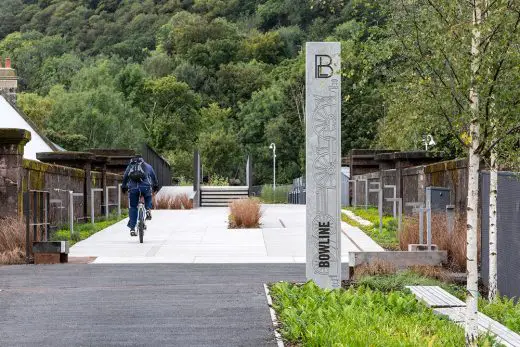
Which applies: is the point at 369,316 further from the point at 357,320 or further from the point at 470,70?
the point at 470,70

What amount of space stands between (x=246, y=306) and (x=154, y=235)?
1266 centimetres

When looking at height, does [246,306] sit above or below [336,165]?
below

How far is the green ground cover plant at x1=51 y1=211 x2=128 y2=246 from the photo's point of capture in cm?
2155

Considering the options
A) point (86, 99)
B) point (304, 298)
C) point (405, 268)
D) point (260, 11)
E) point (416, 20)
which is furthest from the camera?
point (260, 11)

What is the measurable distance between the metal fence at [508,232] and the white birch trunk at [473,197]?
8.10 ft

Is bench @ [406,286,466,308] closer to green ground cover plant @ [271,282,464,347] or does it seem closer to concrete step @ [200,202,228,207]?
green ground cover plant @ [271,282,464,347]

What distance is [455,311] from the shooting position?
35.2 ft

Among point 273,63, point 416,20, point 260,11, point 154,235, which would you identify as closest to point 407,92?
point 416,20

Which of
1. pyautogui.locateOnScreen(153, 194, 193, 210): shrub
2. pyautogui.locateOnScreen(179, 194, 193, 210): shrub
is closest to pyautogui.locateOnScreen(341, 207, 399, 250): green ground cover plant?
pyautogui.locateOnScreen(153, 194, 193, 210): shrub

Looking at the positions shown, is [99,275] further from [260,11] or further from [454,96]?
[260,11]

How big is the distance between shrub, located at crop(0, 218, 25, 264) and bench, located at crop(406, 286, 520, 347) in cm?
691

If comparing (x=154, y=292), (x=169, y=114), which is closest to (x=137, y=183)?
(x=154, y=292)

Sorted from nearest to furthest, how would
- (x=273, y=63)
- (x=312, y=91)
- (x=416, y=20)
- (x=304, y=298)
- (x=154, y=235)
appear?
(x=416, y=20), (x=304, y=298), (x=312, y=91), (x=154, y=235), (x=273, y=63)

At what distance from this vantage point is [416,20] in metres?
10.1
